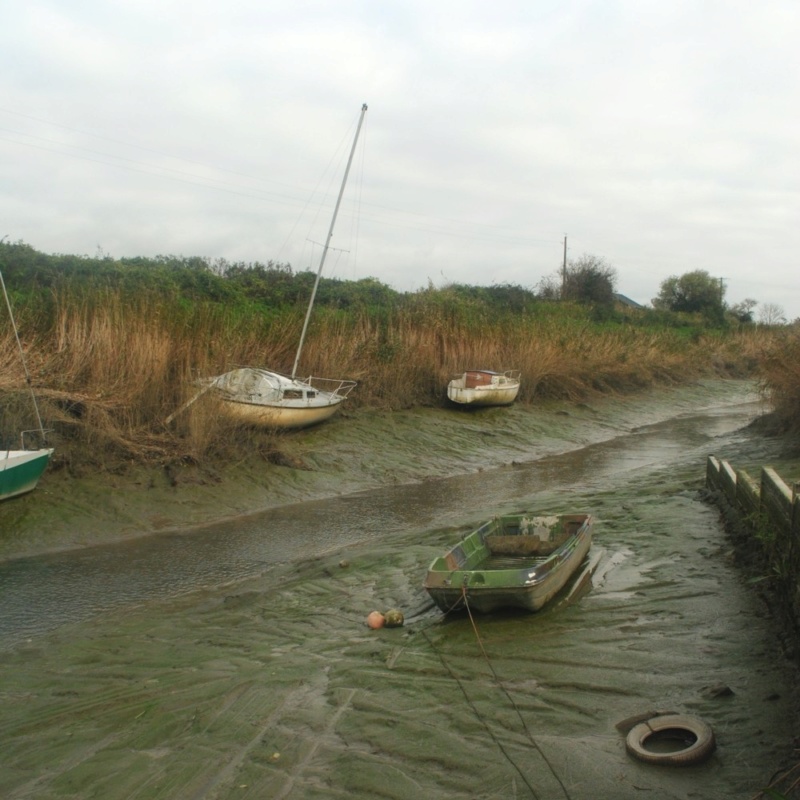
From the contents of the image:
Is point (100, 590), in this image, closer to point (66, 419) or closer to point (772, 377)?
point (66, 419)

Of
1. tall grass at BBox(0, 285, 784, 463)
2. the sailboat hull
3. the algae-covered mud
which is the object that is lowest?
the algae-covered mud

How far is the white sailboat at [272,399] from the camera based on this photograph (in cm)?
1482

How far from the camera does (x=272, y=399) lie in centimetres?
1559

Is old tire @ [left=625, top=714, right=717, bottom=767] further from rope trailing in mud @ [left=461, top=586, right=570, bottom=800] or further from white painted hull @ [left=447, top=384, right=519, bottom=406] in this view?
white painted hull @ [left=447, top=384, right=519, bottom=406]

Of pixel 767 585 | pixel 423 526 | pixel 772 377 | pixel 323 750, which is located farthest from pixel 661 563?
pixel 772 377

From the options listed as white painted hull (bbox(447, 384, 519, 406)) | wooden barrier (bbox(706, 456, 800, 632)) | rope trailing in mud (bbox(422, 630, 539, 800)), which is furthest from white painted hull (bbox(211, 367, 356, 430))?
rope trailing in mud (bbox(422, 630, 539, 800))

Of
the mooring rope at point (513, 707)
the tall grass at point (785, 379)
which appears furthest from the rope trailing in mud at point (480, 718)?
the tall grass at point (785, 379)

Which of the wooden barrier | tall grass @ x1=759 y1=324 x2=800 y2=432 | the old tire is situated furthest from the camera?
tall grass @ x1=759 y1=324 x2=800 y2=432

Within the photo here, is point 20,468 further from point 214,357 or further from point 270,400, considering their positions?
point 214,357

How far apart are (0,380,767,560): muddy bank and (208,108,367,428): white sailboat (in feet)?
1.64

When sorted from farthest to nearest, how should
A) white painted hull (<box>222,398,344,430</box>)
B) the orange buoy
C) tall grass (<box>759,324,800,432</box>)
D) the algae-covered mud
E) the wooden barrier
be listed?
1. tall grass (<box>759,324,800,432</box>)
2. white painted hull (<box>222,398,344,430</box>)
3. the orange buoy
4. the wooden barrier
5. the algae-covered mud

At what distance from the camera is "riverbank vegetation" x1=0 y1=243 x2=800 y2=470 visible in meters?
13.4

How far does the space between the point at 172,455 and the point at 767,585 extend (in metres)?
9.33

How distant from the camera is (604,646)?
6484mm
